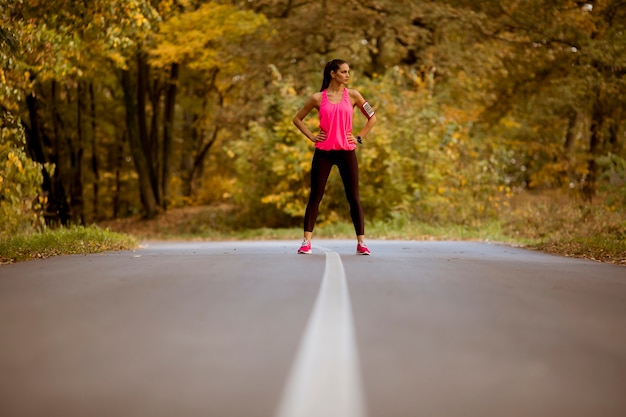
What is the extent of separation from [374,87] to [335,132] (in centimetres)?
1631

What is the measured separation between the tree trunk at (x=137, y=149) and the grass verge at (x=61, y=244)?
2273 cm

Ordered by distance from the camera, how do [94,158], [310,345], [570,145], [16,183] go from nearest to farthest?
[310,345], [16,183], [570,145], [94,158]

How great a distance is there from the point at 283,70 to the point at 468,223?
31.8 ft

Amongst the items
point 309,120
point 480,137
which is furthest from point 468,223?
point 480,137

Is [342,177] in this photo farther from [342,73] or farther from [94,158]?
[94,158]

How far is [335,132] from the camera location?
10.2 meters

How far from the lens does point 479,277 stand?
7.81 m

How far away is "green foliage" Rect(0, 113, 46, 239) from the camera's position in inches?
574

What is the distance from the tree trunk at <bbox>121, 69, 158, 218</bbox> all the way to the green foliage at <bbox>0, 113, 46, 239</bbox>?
20439mm

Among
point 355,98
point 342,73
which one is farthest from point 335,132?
point 342,73

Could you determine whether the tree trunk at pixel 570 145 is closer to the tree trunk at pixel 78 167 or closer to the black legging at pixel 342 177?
the tree trunk at pixel 78 167

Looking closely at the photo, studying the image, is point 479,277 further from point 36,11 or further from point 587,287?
point 36,11

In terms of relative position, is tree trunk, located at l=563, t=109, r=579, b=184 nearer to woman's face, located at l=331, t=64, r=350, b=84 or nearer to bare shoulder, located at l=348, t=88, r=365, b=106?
bare shoulder, located at l=348, t=88, r=365, b=106

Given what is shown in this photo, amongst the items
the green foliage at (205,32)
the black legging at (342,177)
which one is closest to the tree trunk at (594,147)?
the green foliage at (205,32)
